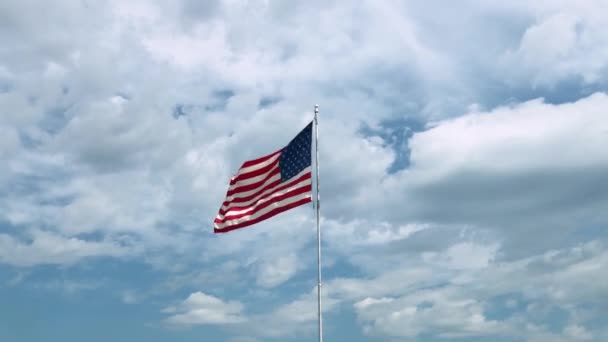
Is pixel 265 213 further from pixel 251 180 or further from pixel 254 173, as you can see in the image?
pixel 254 173

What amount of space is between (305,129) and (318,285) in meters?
9.75

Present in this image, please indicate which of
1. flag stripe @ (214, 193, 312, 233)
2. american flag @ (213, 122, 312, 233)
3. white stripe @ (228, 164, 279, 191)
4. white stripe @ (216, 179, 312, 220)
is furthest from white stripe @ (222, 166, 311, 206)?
flag stripe @ (214, 193, 312, 233)

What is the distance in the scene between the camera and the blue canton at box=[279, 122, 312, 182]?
47.4 metres

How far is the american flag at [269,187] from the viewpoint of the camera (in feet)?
155

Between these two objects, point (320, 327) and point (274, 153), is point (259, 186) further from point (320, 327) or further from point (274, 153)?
point (320, 327)

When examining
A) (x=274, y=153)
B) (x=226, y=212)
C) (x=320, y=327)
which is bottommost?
(x=320, y=327)

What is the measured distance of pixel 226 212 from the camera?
162 ft

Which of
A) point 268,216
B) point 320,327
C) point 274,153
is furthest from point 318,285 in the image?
point 274,153

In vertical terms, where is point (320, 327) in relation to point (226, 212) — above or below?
below

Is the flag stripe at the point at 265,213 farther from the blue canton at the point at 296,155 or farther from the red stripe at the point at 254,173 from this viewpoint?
the red stripe at the point at 254,173

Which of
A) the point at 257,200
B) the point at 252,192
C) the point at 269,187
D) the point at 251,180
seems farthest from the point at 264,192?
the point at 251,180

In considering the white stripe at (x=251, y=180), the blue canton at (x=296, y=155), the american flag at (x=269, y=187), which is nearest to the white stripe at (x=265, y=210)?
the american flag at (x=269, y=187)

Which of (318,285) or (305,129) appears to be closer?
(318,285)

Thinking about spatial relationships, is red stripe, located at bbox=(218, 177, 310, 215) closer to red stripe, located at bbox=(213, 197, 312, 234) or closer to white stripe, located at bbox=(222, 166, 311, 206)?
white stripe, located at bbox=(222, 166, 311, 206)
